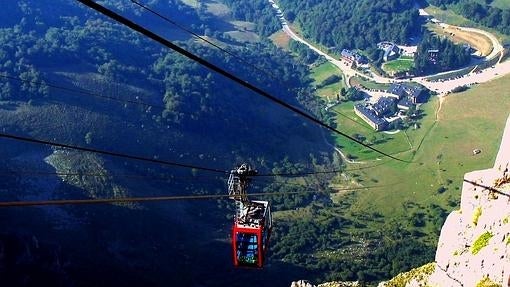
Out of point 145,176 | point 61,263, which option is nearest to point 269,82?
point 145,176

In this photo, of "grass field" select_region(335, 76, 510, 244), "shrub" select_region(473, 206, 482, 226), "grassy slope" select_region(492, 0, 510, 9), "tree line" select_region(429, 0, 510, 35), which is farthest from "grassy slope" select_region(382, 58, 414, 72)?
"shrub" select_region(473, 206, 482, 226)

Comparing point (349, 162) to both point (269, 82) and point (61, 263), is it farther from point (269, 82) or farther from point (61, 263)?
point (61, 263)

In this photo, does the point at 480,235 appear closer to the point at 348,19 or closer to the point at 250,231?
the point at 250,231

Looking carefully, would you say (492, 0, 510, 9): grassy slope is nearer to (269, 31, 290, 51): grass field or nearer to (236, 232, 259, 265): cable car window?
(269, 31, 290, 51): grass field

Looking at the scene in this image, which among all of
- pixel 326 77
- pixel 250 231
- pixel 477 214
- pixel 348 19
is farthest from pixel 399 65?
pixel 250 231

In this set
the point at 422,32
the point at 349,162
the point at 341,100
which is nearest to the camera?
the point at 349,162

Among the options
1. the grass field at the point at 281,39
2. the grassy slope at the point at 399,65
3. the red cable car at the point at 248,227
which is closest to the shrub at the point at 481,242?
the red cable car at the point at 248,227
